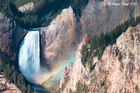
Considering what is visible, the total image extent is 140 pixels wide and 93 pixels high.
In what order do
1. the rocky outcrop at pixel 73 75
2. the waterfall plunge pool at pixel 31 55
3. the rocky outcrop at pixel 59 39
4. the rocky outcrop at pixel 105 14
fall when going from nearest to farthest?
the rocky outcrop at pixel 105 14
the rocky outcrop at pixel 73 75
the rocky outcrop at pixel 59 39
the waterfall plunge pool at pixel 31 55

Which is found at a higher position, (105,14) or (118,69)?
(105,14)

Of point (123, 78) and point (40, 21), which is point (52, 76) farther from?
point (123, 78)

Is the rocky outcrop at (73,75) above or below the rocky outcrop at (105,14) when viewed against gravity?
below

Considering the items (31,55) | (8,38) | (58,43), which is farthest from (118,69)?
(31,55)

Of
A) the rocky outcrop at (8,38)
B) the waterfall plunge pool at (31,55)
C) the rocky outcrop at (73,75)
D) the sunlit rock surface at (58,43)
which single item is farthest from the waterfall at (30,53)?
the rocky outcrop at (73,75)

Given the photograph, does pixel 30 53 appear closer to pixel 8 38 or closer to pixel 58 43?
pixel 58 43

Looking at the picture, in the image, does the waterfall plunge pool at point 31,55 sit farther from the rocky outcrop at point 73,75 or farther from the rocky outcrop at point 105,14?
the rocky outcrop at point 105,14

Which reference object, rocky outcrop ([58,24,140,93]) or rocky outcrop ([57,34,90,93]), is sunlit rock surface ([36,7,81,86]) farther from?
rocky outcrop ([58,24,140,93])
